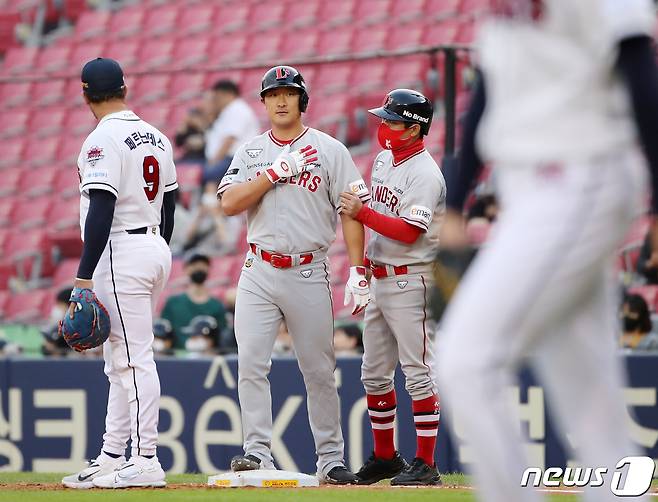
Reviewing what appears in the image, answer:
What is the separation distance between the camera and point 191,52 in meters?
13.5

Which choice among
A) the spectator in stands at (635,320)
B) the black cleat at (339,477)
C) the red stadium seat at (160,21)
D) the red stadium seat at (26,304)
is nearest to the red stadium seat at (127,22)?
the red stadium seat at (160,21)

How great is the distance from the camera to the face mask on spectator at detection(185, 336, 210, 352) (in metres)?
8.09

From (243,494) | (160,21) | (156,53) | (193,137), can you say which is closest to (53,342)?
(193,137)

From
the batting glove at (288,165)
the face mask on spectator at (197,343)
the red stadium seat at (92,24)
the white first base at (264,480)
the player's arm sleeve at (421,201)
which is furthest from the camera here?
the red stadium seat at (92,24)

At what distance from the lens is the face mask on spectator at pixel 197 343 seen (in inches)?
319

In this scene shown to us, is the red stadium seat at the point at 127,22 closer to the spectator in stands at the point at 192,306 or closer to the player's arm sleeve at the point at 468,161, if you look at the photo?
the spectator in stands at the point at 192,306

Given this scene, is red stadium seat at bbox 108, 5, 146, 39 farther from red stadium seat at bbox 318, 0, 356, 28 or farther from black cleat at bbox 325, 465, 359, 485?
black cleat at bbox 325, 465, 359, 485

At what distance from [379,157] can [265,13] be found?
7.92 metres

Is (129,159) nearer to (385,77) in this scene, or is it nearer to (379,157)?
(379,157)

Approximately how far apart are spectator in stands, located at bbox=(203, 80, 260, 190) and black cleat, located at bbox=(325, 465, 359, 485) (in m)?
4.49

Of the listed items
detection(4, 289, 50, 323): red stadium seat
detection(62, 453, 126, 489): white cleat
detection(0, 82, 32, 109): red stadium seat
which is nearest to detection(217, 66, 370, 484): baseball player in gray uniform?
detection(62, 453, 126, 489): white cleat

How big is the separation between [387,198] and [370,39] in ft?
22.0

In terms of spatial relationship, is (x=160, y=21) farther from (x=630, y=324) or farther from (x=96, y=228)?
(x=96, y=228)

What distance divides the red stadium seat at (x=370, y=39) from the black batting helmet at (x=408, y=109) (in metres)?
6.34
